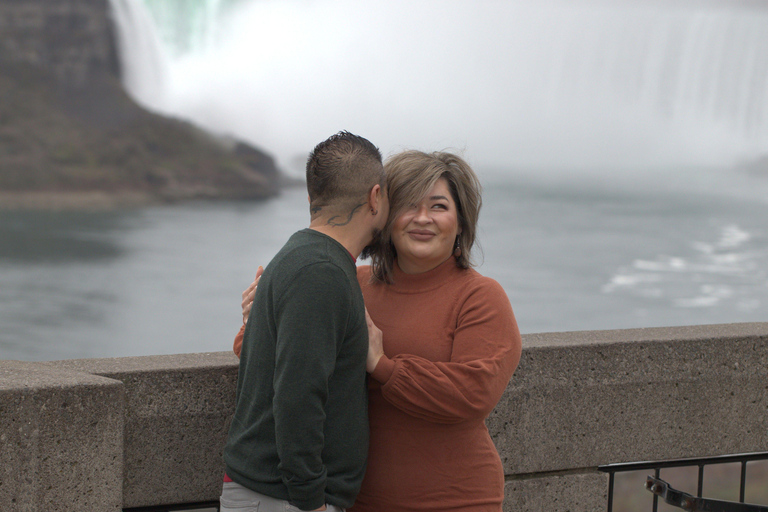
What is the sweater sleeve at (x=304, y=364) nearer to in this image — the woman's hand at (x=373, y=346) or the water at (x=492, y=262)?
the woman's hand at (x=373, y=346)

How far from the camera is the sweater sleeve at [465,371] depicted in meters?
1.57

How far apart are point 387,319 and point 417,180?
36cm

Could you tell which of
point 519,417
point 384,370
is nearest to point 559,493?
point 519,417

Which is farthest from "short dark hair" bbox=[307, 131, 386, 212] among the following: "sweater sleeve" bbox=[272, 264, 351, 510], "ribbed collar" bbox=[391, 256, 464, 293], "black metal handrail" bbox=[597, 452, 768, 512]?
"black metal handrail" bbox=[597, 452, 768, 512]

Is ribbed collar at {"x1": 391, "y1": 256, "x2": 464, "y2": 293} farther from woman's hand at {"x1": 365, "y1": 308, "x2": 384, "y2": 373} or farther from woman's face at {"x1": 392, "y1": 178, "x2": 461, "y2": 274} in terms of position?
woman's hand at {"x1": 365, "y1": 308, "x2": 384, "y2": 373}

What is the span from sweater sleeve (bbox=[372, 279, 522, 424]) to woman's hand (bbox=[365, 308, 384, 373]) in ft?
0.05

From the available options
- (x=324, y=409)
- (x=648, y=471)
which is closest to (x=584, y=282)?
(x=648, y=471)

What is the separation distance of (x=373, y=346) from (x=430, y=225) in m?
0.33

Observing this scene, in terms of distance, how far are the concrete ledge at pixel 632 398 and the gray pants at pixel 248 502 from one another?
0.99 meters

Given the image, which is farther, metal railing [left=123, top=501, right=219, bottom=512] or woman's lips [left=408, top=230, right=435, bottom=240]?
metal railing [left=123, top=501, right=219, bottom=512]

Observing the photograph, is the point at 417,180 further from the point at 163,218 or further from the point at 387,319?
the point at 163,218

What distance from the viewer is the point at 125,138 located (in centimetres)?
1482

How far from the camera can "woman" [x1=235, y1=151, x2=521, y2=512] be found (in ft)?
5.23

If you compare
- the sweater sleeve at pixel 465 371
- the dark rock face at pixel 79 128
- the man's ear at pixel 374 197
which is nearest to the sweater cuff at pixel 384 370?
the sweater sleeve at pixel 465 371
